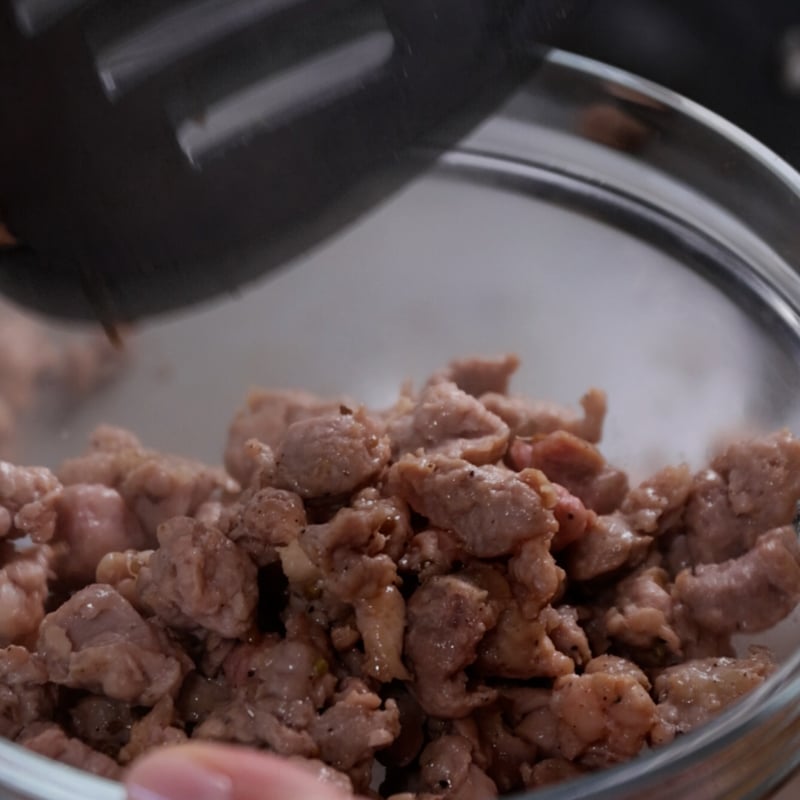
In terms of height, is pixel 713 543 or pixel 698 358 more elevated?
pixel 698 358

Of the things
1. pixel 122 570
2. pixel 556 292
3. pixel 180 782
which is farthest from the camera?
pixel 556 292

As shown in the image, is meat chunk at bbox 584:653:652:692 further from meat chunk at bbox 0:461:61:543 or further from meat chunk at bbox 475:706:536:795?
meat chunk at bbox 0:461:61:543

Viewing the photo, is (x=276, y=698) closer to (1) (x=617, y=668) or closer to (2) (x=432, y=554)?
(2) (x=432, y=554)

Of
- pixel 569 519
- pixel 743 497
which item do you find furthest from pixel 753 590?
pixel 569 519

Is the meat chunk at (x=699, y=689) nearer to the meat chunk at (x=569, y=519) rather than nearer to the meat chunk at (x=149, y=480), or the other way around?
the meat chunk at (x=569, y=519)

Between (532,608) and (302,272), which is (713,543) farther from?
(302,272)

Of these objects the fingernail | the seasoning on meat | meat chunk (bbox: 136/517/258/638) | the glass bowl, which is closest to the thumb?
the fingernail

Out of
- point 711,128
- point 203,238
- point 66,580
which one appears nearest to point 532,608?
point 66,580
